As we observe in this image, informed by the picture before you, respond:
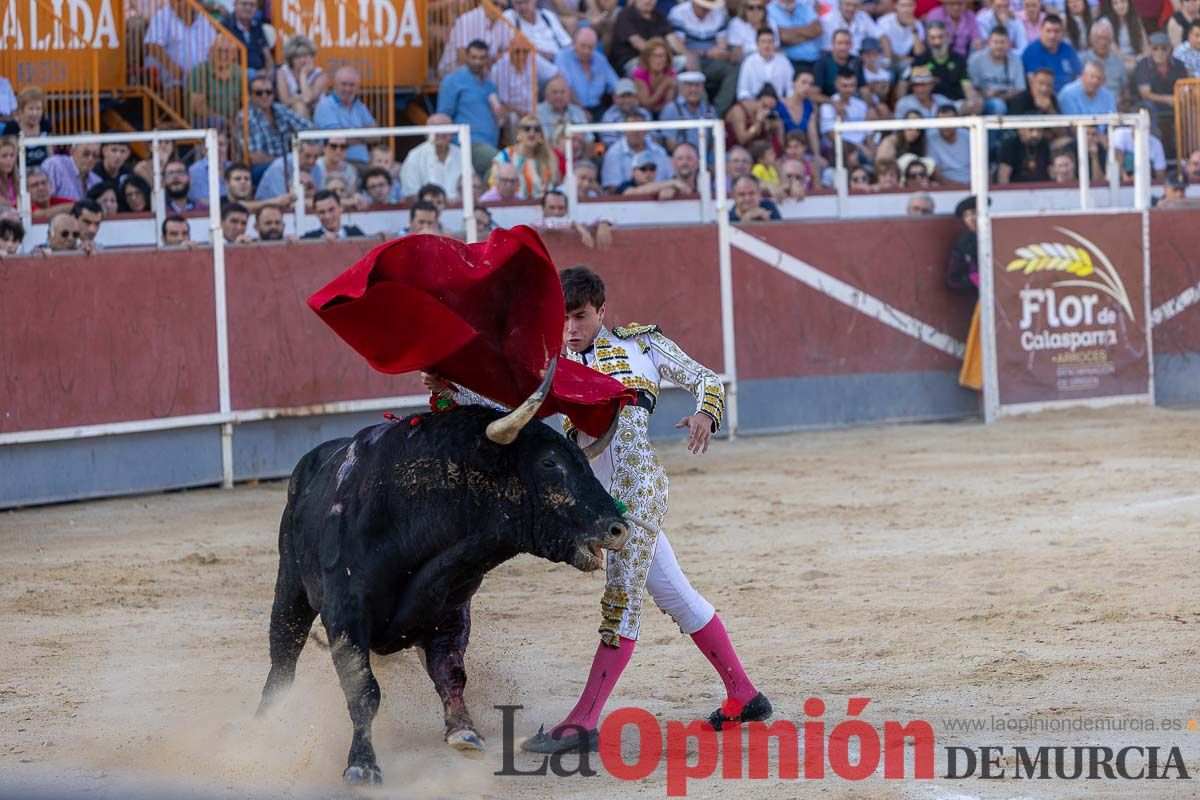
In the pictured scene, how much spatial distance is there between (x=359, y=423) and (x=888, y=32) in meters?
7.10

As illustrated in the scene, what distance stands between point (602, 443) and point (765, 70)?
10.1 metres

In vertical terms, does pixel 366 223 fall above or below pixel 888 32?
below

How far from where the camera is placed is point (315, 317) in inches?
413

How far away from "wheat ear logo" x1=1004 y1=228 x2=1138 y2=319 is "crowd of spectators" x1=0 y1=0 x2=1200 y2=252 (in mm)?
862

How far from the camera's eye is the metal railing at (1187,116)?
15.4m

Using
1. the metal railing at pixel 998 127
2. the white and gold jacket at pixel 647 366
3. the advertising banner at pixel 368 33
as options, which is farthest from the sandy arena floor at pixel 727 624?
the advertising banner at pixel 368 33

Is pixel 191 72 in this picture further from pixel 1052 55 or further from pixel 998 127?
pixel 1052 55

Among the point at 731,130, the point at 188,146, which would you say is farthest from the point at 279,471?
the point at 731,130

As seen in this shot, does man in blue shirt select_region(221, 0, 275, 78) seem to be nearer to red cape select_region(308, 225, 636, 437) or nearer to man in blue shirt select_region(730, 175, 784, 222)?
man in blue shirt select_region(730, 175, 784, 222)

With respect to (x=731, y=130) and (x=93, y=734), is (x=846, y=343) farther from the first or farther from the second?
(x=93, y=734)

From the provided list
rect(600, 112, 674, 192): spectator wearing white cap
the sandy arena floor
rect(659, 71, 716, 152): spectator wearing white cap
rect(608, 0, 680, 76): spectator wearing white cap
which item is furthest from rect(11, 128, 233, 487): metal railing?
rect(608, 0, 680, 76): spectator wearing white cap

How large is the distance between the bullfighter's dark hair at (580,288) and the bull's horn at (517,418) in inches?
22.5

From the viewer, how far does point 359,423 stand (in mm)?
10844

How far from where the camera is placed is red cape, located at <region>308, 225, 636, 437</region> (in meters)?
4.35
